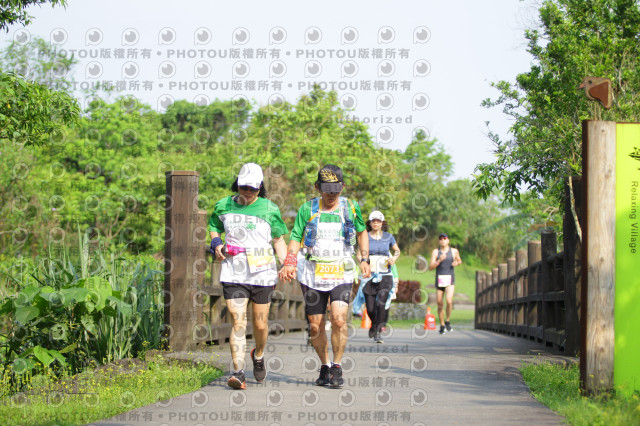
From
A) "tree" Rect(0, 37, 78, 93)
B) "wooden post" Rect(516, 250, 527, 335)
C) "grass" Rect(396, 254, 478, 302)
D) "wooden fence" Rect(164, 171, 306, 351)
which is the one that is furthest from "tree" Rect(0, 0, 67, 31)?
"grass" Rect(396, 254, 478, 302)

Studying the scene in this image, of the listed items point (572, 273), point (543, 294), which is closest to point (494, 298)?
point (543, 294)

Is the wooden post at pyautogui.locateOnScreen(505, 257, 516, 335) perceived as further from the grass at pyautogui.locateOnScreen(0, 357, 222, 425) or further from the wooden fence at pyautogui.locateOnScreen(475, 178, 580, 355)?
the grass at pyautogui.locateOnScreen(0, 357, 222, 425)

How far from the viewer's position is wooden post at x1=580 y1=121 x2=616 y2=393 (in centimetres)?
614

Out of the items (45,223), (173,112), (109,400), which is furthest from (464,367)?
(173,112)

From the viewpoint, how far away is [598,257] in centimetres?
622

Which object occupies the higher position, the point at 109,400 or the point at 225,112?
the point at 225,112

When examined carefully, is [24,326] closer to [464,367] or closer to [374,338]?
[464,367]

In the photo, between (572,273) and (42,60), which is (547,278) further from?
(42,60)

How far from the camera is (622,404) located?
18.3 feet

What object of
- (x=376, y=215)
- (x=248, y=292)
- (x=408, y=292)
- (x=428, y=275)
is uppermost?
(x=376, y=215)

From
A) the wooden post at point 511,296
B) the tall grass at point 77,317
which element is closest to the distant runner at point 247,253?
the tall grass at point 77,317

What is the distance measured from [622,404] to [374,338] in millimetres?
8191

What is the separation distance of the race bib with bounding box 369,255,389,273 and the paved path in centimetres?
303

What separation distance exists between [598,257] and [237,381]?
2869 millimetres
